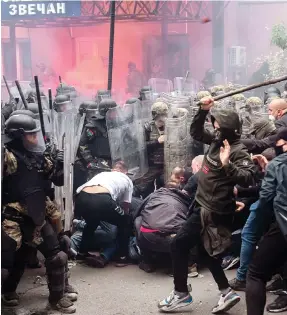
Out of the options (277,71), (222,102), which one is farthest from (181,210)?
(277,71)

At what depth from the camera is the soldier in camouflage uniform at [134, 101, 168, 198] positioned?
7.35 meters

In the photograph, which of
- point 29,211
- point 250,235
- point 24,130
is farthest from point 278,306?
point 24,130

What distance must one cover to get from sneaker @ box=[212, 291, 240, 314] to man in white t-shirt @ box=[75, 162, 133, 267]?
66.7 inches

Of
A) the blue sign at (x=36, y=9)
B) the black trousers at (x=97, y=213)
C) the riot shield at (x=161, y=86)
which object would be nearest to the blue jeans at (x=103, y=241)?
the black trousers at (x=97, y=213)

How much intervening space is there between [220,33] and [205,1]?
165 cm

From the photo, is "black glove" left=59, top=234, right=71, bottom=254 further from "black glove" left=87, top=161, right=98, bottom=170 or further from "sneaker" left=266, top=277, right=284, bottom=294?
"sneaker" left=266, top=277, right=284, bottom=294

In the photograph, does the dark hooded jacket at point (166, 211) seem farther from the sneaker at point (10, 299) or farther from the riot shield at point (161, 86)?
the riot shield at point (161, 86)

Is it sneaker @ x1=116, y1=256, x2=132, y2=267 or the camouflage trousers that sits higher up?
the camouflage trousers

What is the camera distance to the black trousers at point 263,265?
4.19 meters

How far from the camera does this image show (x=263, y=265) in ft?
13.8

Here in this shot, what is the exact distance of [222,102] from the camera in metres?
7.74

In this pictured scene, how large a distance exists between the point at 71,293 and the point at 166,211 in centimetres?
124

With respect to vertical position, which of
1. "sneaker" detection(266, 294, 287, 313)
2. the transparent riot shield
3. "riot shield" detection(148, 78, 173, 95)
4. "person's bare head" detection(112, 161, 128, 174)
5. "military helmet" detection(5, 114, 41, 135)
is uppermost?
"riot shield" detection(148, 78, 173, 95)

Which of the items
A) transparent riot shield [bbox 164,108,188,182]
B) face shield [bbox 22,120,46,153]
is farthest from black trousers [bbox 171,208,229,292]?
transparent riot shield [bbox 164,108,188,182]
